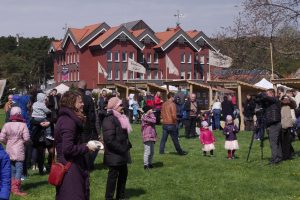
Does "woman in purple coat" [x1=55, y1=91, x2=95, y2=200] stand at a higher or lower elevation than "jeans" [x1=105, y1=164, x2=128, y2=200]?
higher

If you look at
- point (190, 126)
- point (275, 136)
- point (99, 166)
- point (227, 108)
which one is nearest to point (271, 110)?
point (275, 136)

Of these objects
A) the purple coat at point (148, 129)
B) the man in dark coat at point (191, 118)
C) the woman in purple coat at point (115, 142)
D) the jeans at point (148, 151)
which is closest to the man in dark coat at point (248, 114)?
the man in dark coat at point (191, 118)

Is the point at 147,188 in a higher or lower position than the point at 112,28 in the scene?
lower

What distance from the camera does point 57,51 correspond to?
295 ft

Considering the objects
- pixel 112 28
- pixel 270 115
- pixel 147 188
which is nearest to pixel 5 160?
pixel 147 188

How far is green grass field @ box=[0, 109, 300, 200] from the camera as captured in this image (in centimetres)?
1075

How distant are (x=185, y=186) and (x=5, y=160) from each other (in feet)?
20.2

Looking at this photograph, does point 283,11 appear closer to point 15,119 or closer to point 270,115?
point 270,115

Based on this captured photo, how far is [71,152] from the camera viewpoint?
654 centimetres

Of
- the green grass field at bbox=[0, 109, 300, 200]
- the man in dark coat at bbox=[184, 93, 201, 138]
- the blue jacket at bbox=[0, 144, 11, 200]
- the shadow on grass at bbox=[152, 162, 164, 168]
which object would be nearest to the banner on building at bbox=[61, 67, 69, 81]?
the man in dark coat at bbox=[184, 93, 201, 138]

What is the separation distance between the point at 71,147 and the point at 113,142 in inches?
111

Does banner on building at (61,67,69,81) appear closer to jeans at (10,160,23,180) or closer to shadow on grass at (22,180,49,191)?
shadow on grass at (22,180,49,191)

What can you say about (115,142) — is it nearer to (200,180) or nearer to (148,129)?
(200,180)

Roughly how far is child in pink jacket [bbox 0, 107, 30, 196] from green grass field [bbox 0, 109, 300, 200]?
465 mm
